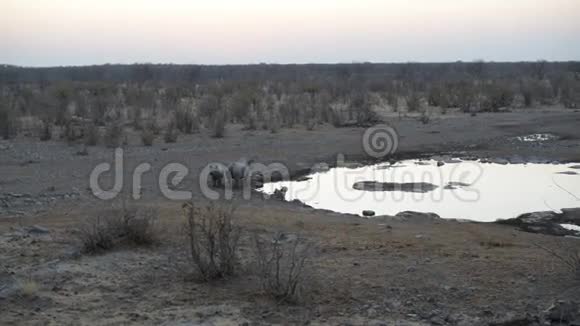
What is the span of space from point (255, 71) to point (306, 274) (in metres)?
76.4

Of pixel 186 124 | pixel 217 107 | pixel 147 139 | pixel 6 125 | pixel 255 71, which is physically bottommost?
pixel 147 139

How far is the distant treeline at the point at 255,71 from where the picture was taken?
66.2 meters

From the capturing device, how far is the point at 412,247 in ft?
27.4

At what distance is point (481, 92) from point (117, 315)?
1258 inches

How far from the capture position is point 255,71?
82.4 m

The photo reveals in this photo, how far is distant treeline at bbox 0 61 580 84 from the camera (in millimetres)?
66250

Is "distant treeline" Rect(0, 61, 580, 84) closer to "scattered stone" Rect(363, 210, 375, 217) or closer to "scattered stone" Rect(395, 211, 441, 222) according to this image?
"scattered stone" Rect(363, 210, 375, 217)

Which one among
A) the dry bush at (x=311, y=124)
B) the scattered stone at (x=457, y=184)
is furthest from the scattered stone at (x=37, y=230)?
the dry bush at (x=311, y=124)

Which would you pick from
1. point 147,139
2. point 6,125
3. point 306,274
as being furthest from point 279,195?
point 6,125

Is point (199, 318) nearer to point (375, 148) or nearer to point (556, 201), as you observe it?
point (556, 201)

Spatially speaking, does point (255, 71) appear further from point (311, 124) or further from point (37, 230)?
point (37, 230)

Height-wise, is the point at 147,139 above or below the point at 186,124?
below

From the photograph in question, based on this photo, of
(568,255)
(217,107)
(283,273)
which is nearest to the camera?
(283,273)

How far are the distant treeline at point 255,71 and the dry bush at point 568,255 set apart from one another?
54.8 meters
